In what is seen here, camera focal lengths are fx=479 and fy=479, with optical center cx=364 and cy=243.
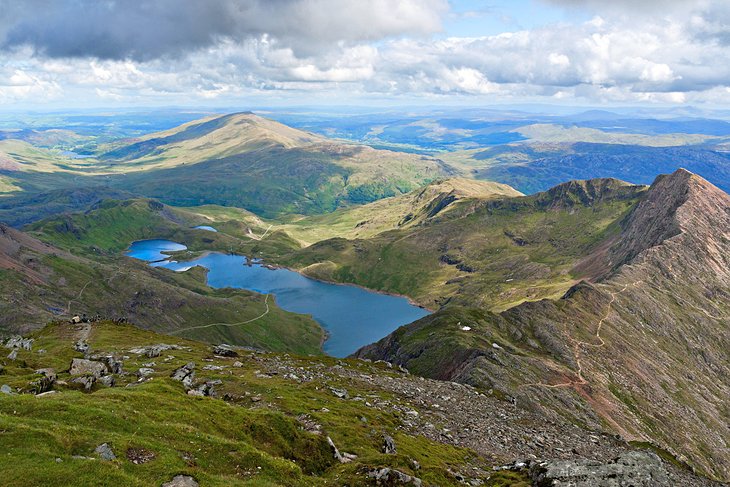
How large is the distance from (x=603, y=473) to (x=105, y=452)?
46.4m

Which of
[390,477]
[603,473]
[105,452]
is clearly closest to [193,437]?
[105,452]

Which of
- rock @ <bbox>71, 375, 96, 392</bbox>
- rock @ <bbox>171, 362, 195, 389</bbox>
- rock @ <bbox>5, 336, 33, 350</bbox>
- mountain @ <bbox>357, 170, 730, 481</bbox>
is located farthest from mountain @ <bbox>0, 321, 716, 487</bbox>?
mountain @ <bbox>357, 170, 730, 481</bbox>

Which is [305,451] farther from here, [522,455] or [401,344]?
[401,344]

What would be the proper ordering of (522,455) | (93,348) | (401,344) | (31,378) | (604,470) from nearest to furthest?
1. (604,470)
2. (31,378)
3. (522,455)
4. (93,348)
5. (401,344)

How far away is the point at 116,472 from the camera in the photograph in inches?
1297

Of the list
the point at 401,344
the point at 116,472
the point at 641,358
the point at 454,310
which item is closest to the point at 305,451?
the point at 116,472

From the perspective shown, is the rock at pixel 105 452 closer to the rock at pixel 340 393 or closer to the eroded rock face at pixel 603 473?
the eroded rock face at pixel 603 473

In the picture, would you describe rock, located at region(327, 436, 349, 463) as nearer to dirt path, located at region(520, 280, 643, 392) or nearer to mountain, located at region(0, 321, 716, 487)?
mountain, located at region(0, 321, 716, 487)

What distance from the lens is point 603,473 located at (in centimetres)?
4884

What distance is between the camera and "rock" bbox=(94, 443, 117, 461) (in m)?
35.8

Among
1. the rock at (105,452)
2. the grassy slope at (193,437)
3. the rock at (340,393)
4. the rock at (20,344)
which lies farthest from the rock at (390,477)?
the rock at (20,344)

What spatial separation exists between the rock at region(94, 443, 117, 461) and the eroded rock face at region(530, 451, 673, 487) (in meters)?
41.4

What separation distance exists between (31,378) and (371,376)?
6846cm

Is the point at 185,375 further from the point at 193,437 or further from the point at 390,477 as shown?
the point at 390,477
